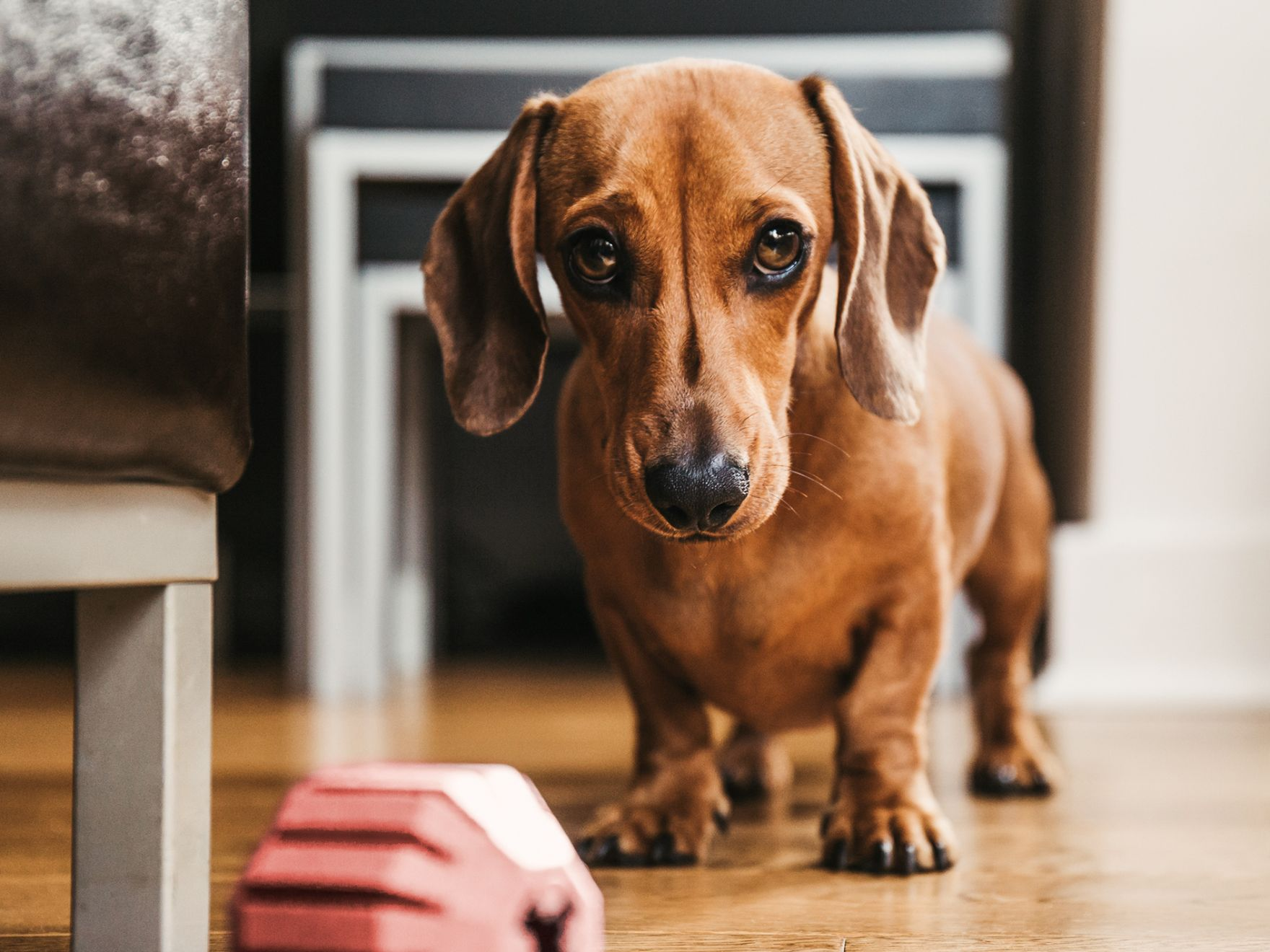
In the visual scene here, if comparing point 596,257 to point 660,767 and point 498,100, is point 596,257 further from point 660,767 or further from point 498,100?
point 498,100

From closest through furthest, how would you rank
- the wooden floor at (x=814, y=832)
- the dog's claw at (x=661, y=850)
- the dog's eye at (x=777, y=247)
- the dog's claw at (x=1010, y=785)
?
1. the wooden floor at (x=814, y=832)
2. the dog's eye at (x=777, y=247)
3. the dog's claw at (x=661, y=850)
4. the dog's claw at (x=1010, y=785)

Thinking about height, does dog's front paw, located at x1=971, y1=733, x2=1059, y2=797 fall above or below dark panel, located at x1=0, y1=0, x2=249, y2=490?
below

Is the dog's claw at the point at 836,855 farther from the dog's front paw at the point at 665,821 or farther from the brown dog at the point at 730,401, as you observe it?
the dog's front paw at the point at 665,821

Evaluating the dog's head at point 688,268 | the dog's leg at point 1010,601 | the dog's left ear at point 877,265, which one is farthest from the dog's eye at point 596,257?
the dog's leg at point 1010,601

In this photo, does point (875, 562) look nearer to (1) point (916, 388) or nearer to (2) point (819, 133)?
(1) point (916, 388)

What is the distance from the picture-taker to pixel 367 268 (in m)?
2.36

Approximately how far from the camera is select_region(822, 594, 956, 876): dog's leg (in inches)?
45.2

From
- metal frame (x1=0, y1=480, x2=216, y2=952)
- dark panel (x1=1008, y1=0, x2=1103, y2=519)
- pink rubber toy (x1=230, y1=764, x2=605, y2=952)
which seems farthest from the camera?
dark panel (x1=1008, y1=0, x2=1103, y2=519)

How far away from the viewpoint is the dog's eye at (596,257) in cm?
107

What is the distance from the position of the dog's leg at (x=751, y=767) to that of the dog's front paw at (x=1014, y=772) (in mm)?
238

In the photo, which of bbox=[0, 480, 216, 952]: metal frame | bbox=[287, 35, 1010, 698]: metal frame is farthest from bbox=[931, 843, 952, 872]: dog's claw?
bbox=[287, 35, 1010, 698]: metal frame

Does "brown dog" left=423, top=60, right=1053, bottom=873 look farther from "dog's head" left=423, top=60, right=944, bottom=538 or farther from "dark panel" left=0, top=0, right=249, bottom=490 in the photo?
"dark panel" left=0, top=0, right=249, bottom=490

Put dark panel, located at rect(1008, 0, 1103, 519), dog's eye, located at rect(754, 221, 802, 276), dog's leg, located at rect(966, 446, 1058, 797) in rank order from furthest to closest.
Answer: dark panel, located at rect(1008, 0, 1103, 519)
dog's leg, located at rect(966, 446, 1058, 797)
dog's eye, located at rect(754, 221, 802, 276)

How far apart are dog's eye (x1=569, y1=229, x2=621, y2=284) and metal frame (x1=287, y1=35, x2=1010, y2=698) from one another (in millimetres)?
1194
